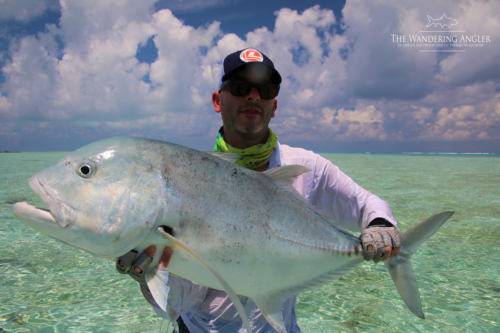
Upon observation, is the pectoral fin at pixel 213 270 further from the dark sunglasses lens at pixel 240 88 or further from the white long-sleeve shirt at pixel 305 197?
the dark sunglasses lens at pixel 240 88

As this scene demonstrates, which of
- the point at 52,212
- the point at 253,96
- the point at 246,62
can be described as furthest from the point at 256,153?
the point at 52,212

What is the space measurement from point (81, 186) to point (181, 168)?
0.41 m

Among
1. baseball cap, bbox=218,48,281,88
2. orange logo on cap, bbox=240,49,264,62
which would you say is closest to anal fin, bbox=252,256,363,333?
baseball cap, bbox=218,48,281,88

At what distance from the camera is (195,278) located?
1321 mm

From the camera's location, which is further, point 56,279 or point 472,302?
point 56,279

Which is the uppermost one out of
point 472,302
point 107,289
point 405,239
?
point 405,239

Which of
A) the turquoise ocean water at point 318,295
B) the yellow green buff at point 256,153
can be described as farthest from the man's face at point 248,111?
the turquoise ocean water at point 318,295

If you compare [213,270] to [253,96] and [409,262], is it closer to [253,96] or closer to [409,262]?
[409,262]

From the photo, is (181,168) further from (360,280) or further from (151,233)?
(360,280)

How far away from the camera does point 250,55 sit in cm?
218

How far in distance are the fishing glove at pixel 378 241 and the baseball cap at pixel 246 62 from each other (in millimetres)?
1282

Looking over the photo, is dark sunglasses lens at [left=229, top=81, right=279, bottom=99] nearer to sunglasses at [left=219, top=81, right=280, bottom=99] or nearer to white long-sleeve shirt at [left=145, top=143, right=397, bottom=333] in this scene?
sunglasses at [left=219, top=81, right=280, bottom=99]

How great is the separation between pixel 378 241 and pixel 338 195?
2.10 ft

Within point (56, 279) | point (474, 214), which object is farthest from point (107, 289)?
point (474, 214)
